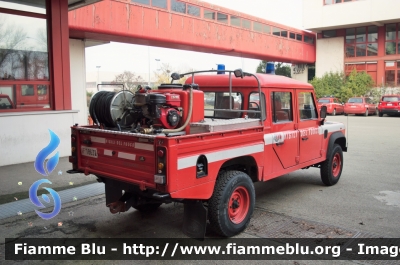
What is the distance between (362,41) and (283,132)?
116 feet

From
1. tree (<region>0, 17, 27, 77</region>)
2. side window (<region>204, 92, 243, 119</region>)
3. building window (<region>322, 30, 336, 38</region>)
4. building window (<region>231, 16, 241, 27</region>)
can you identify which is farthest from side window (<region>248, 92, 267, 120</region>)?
building window (<region>322, 30, 336, 38</region>)

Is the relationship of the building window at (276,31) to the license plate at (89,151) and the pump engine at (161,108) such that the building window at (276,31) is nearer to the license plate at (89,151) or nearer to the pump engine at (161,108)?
the pump engine at (161,108)

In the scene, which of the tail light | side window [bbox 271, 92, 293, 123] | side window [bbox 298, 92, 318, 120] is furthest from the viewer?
side window [bbox 298, 92, 318, 120]

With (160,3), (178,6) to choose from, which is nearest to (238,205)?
(160,3)

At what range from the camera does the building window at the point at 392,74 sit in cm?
3466

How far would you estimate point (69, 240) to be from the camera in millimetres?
4566

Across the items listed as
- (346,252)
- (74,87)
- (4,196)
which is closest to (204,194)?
(346,252)

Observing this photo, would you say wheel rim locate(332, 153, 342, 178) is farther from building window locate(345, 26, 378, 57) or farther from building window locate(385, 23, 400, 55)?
building window locate(345, 26, 378, 57)

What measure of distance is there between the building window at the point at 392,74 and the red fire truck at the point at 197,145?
33.1m

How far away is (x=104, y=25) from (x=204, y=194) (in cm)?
1161

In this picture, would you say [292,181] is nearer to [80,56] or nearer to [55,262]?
[55,262]

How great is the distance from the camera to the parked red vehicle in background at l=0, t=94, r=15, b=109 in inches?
346

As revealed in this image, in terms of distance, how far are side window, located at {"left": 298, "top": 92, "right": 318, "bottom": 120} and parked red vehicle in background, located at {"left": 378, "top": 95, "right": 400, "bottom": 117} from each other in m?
22.9

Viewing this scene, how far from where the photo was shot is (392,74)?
3500 centimetres
